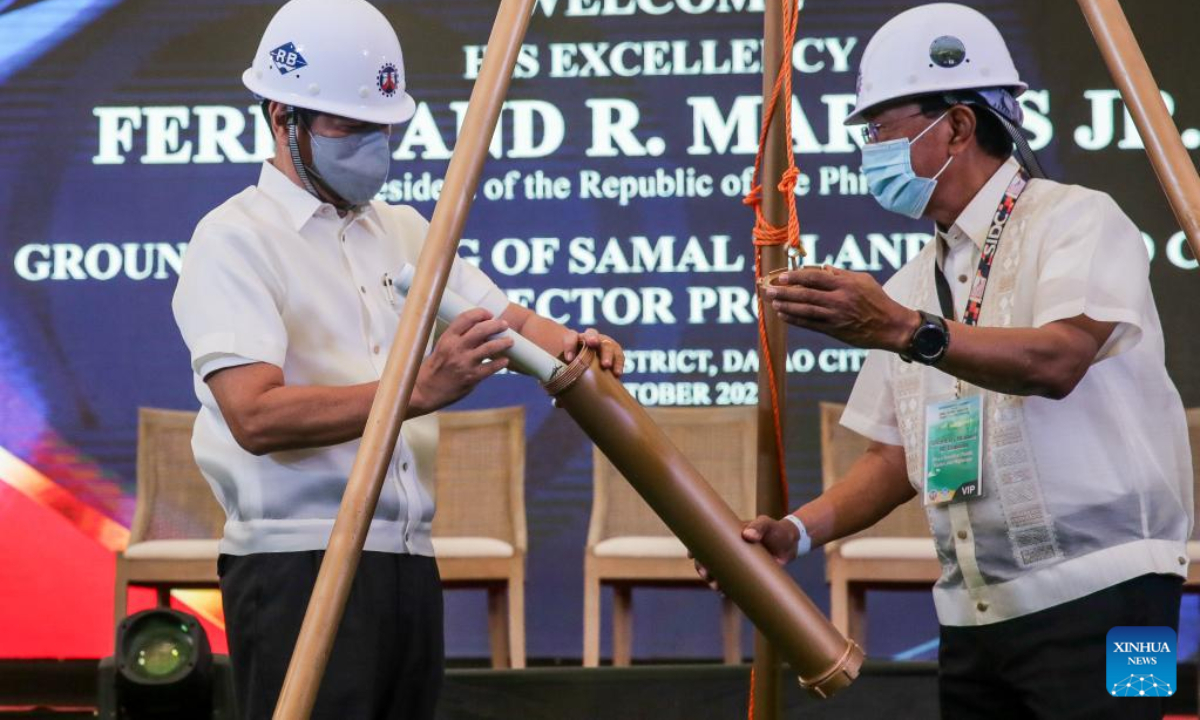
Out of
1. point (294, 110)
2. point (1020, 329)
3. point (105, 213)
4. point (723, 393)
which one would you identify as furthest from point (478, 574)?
point (1020, 329)

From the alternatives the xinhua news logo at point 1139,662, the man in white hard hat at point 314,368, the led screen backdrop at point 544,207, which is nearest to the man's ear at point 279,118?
the man in white hard hat at point 314,368

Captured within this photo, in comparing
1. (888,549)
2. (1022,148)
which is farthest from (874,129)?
(888,549)

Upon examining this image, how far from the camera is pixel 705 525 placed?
7.05 feet

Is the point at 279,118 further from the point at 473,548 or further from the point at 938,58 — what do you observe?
the point at 473,548

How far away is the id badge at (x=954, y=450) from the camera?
7.33 feet

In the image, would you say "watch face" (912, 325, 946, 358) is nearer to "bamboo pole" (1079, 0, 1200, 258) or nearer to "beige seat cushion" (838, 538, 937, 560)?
"bamboo pole" (1079, 0, 1200, 258)

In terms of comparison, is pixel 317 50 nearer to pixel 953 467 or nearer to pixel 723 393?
pixel 953 467

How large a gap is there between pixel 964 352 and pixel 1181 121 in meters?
4.79

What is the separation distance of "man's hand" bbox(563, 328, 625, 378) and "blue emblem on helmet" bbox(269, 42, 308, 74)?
2.13ft

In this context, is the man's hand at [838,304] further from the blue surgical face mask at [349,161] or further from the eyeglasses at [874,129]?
the blue surgical face mask at [349,161]

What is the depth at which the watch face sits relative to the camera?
2.02m

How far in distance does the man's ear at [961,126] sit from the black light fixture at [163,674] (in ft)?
7.29

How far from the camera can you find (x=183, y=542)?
17.3 ft

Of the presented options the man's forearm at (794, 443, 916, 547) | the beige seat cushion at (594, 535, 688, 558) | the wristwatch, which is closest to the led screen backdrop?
the beige seat cushion at (594, 535, 688, 558)
